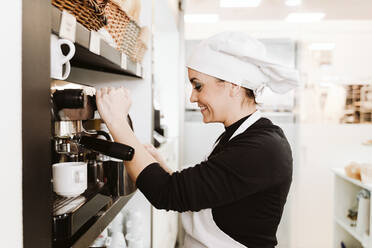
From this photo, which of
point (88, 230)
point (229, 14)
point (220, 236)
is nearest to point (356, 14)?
point (229, 14)

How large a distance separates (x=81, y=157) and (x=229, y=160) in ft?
1.42

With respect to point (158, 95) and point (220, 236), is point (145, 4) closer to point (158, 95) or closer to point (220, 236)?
point (220, 236)

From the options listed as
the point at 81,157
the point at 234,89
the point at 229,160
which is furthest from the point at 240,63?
the point at 81,157

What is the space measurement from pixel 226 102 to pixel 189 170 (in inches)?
12.9

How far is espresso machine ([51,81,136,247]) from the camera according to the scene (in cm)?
71

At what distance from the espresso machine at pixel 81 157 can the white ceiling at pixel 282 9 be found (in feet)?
7.42

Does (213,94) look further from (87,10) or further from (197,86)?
(87,10)

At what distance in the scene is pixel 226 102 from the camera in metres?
1.17

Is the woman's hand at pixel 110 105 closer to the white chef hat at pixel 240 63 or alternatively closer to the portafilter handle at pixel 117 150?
the portafilter handle at pixel 117 150

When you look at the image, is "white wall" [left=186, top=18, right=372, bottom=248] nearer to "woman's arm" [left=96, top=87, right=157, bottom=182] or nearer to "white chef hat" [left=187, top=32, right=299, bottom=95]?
"white chef hat" [left=187, top=32, right=299, bottom=95]

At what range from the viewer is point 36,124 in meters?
0.52

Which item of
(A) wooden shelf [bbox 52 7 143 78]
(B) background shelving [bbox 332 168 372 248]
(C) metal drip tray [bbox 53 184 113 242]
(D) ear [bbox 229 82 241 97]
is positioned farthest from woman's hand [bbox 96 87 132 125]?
(B) background shelving [bbox 332 168 372 248]

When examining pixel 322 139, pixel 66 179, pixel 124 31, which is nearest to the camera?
pixel 66 179
